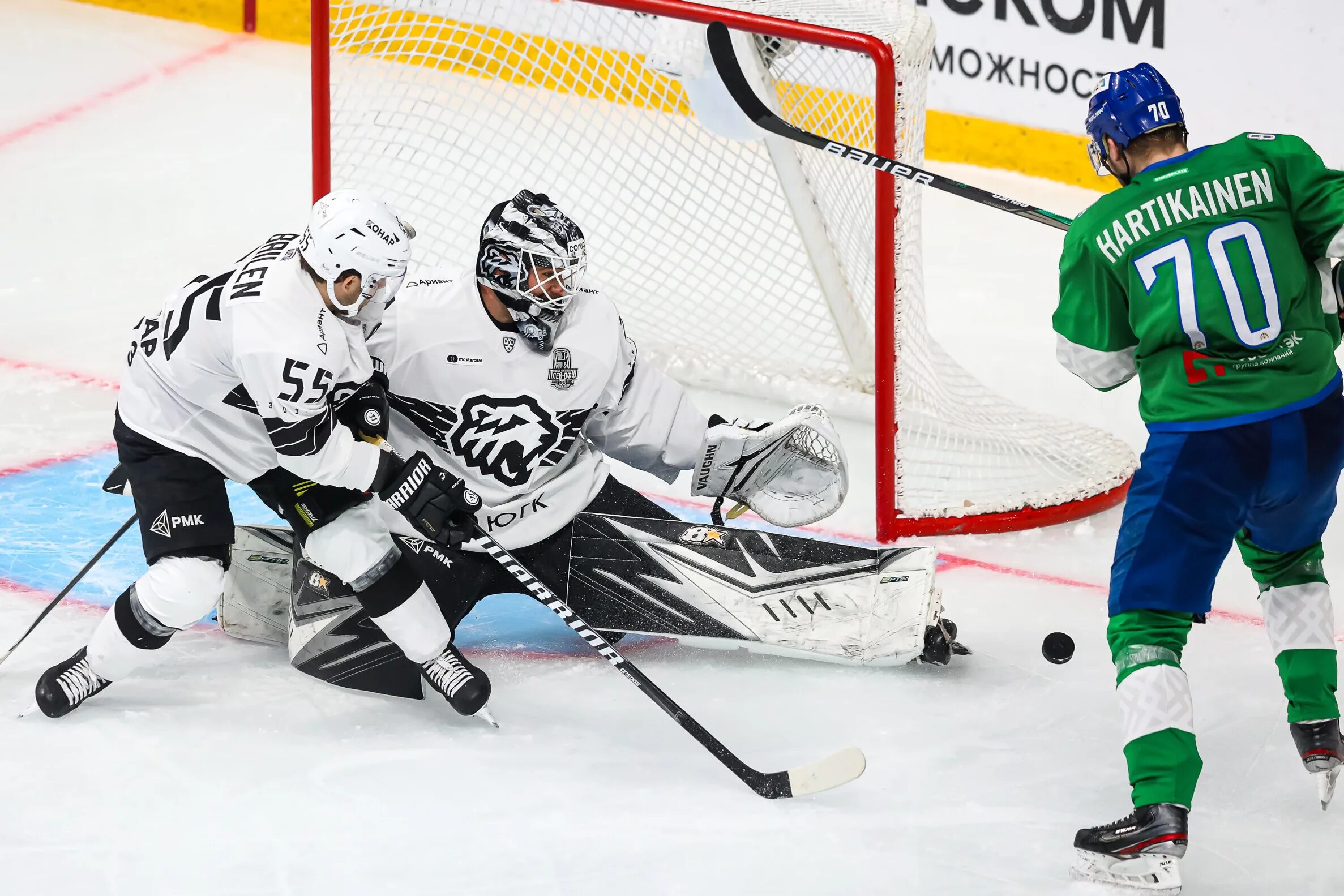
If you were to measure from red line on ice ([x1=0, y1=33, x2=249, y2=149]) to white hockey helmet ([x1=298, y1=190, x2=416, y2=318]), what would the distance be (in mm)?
4027

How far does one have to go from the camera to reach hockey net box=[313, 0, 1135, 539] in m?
4.09

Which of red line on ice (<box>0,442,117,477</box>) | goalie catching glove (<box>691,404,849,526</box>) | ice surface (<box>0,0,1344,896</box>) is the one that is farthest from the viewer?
red line on ice (<box>0,442,117,477</box>)

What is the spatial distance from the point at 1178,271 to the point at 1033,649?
1241mm

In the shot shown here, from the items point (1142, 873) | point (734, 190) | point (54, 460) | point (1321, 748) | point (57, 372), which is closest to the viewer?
point (1142, 873)

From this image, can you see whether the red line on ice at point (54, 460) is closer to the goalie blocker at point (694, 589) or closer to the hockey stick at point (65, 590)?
the hockey stick at point (65, 590)

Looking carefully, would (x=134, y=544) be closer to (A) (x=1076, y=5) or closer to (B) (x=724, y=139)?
(B) (x=724, y=139)

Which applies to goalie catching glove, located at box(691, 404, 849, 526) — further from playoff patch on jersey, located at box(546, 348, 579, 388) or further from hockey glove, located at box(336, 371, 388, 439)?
hockey glove, located at box(336, 371, 388, 439)

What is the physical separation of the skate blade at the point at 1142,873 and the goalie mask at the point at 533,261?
1.41 metres

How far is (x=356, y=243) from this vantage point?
305cm

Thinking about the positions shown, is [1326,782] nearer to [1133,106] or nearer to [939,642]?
[939,642]

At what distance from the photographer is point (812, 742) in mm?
3334

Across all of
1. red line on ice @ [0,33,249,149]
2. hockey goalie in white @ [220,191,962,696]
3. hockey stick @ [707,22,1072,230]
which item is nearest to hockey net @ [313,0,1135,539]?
hockey stick @ [707,22,1072,230]

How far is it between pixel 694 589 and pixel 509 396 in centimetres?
56

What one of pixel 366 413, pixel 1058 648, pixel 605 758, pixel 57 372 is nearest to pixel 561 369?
pixel 366 413
